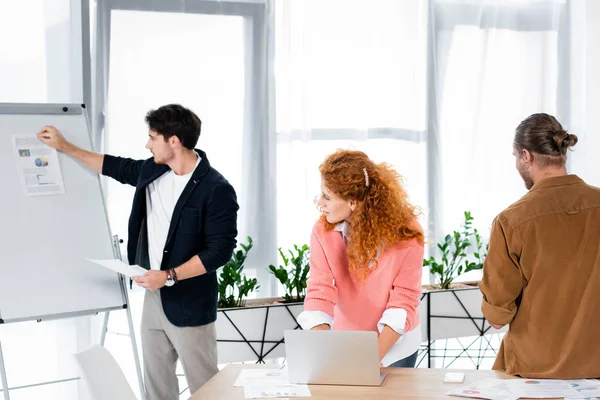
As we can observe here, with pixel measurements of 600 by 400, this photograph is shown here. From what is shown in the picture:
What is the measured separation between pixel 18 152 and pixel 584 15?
11.8 ft

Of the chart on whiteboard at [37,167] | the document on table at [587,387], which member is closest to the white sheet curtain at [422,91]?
the chart on whiteboard at [37,167]

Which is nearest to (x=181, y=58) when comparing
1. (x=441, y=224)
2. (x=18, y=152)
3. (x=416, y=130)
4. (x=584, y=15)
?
(x=18, y=152)

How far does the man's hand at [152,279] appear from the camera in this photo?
9.69 feet

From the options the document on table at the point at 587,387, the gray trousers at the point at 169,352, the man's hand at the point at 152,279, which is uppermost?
the man's hand at the point at 152,279

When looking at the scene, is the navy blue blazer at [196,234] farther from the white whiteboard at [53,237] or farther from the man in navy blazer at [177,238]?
the white whiteboard at [53,237]

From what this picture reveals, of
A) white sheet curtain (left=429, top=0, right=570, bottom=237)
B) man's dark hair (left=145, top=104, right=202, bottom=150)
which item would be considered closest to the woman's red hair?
man's dark hair (left=145, top=104, right=202, bottom=150)

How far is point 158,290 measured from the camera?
314 centimetres

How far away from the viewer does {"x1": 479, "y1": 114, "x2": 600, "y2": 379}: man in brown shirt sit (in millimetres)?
2270

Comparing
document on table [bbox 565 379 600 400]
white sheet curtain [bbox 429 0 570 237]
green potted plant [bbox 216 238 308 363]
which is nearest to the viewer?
document on table [bbox 565 379 600 400]

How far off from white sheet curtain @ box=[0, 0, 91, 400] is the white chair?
1.37m

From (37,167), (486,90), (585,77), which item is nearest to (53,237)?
(37,167)

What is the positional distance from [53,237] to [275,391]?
52.7 inches

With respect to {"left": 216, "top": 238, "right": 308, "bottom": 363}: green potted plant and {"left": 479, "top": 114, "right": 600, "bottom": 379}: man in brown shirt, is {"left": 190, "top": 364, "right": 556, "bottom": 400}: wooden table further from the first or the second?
{"left": 216, "top": 238, "right": 308, "bottom": 363}: green potted plant

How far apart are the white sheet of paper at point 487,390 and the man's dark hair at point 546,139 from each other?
72cm
